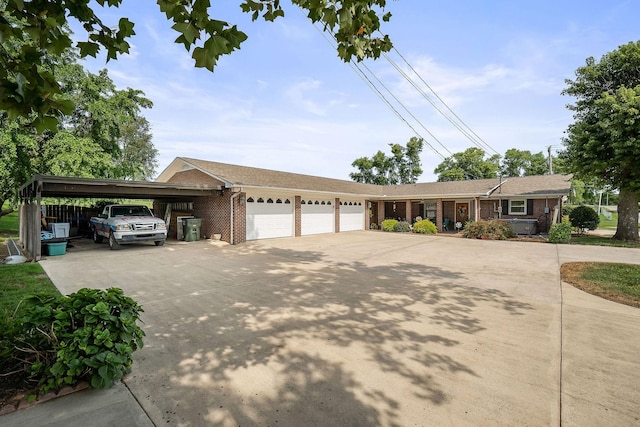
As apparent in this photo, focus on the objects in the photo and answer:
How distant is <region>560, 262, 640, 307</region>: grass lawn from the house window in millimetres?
12008

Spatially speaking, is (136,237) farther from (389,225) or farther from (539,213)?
(539,213)

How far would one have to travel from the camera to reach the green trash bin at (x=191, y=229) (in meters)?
15.8

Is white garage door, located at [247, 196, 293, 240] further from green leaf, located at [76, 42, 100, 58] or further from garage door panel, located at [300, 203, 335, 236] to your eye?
green leaf, located at [76, 42, 100, 58]

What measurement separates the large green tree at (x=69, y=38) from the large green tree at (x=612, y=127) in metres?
16.3

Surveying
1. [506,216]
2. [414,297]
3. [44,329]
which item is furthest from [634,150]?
[44,329]

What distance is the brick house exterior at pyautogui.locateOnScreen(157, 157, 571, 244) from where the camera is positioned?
15.3m

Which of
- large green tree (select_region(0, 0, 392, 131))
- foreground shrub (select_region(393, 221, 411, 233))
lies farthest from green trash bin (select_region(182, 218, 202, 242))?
large green tree (select_region(0, 0, 392, 131))

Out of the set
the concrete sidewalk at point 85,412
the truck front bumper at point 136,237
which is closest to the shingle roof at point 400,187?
the truck front bumper at point 136,237

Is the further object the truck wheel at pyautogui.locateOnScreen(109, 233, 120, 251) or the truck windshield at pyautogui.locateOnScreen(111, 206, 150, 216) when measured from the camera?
the truck windshield at pyautogui.locateOnScreen(111, 206, 150, 216)

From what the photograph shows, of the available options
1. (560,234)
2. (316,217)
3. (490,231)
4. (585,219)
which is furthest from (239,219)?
(585,219)

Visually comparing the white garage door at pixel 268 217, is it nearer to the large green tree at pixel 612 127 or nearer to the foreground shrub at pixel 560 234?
the foreground shrub at pixel 560 234

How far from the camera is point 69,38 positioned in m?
2.26

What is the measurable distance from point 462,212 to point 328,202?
11.0m

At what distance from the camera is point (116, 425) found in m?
2.46
